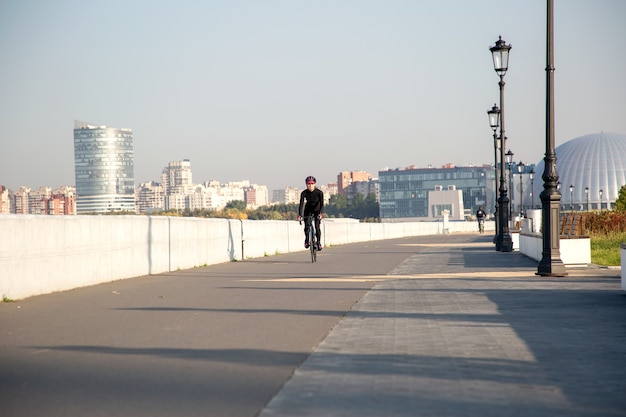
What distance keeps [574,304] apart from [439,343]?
3972mm

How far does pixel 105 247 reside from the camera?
1598cm

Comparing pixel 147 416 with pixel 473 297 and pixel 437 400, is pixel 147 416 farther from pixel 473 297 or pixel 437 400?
pixel 473 297

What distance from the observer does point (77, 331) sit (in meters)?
8.86

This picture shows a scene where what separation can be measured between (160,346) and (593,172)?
164013 mm

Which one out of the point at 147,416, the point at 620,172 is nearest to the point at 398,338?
the point at 147,416

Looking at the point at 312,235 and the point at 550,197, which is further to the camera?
the point at 312,235

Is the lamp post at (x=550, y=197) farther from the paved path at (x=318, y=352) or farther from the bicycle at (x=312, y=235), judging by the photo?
the bicycle at (x=312, y=235)

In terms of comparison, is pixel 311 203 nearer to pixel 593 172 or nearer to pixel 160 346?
pixel 160 346

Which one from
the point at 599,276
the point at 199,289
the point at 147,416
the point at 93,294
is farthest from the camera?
the point at 599,276

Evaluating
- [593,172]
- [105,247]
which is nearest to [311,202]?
[105,247]

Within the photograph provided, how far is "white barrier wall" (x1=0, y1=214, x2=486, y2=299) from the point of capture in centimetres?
1233

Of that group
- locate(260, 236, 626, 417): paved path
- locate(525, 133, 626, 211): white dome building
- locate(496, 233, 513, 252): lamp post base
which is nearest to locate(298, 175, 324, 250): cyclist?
locate(260, 236, 626, 417): paved path

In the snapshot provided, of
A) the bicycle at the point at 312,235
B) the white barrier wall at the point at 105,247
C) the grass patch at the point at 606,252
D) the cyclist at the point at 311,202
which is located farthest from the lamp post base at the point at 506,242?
the cyclist at the point at 311,202

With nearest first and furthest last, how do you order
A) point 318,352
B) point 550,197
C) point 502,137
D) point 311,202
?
1. point 318,352
2. point 550,197
3. point 311,202
4. point 502,137
